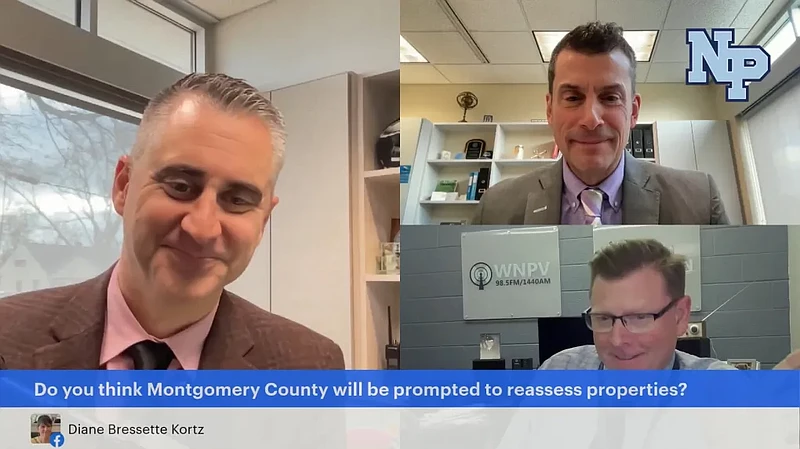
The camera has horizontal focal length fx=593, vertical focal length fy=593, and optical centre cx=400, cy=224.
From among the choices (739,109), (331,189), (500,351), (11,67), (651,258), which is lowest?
(500,351)

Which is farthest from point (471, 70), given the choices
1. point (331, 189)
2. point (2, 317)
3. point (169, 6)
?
point (2, 317)

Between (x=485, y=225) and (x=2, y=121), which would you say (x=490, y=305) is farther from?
(x=2, y=121)

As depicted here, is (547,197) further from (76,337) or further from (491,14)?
(76,337)

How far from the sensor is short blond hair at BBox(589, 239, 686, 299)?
108cm

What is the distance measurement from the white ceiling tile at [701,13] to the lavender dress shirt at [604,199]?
0.27 meters

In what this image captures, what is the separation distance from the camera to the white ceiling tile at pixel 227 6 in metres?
1.20

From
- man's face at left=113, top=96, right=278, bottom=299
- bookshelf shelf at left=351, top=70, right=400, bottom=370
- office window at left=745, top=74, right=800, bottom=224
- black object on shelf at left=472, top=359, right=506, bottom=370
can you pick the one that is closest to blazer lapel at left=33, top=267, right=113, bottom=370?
man's face at left=113, top=96, right=278, bottom=299

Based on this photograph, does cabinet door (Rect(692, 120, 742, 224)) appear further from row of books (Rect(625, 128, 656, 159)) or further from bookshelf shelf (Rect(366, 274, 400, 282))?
bookshelf shelf (Rect(366, 274, 400, 282))

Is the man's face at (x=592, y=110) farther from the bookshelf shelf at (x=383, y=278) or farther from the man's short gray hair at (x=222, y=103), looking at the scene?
the man's short gray hair at (x=222, y=103)

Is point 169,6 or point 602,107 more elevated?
point 169,6

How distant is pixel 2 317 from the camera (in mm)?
1106

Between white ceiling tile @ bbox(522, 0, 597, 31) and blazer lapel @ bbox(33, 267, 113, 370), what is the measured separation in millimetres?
963

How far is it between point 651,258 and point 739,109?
32 centimetres
